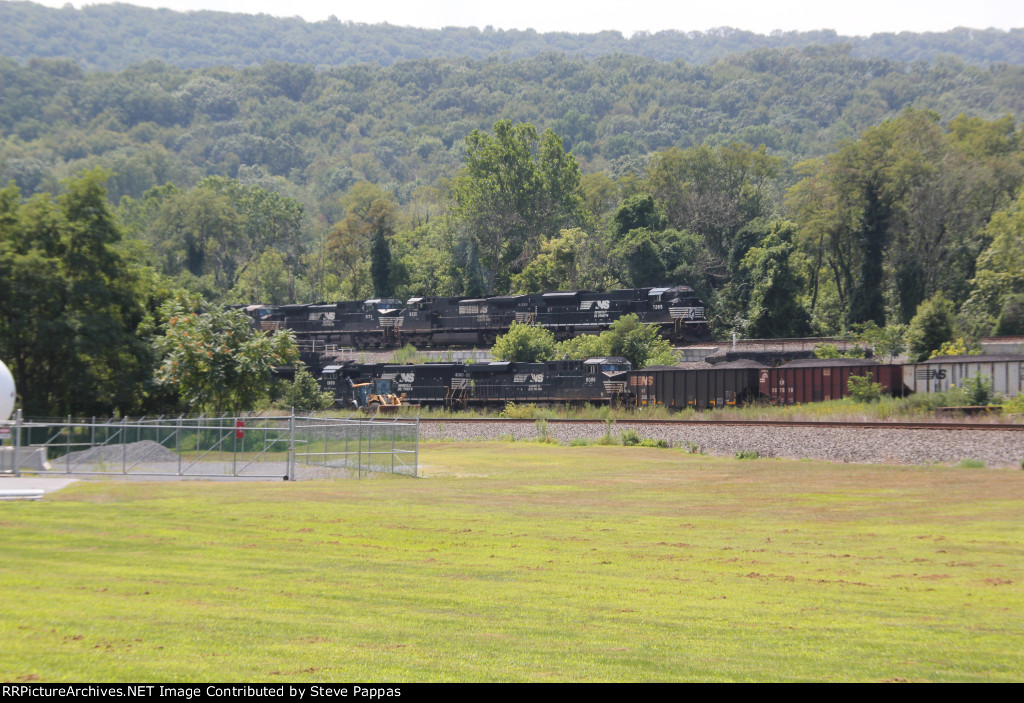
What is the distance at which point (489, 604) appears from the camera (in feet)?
41.2

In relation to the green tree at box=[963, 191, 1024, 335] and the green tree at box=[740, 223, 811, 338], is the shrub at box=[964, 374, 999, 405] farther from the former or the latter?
the green tree at box=[740, 223, 811, 338]

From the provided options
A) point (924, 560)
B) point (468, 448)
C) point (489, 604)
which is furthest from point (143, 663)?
point (468, 448)

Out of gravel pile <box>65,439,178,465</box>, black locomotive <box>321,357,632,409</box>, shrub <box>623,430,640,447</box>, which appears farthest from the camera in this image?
black locomotive <box>321,357,632,409</box>

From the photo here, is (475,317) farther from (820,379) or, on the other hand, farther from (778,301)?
(820,379)

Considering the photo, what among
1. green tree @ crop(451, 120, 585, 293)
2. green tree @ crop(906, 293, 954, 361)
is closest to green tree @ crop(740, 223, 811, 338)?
green tree @ crop(906, 293, 954, 361)

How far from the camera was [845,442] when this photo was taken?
34375mm

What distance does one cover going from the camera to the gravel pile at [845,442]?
30.4 meters

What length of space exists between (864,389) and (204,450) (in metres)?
31.8

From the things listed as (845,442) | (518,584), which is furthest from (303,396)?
(518,584)

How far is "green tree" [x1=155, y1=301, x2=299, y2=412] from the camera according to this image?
45.2 m

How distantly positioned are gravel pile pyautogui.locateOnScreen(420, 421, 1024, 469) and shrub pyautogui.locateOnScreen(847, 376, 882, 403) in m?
9.49

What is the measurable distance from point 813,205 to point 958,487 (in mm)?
63485

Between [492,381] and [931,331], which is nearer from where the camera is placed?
[931,331]

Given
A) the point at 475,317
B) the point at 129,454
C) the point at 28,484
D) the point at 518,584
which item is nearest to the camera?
the point at 518,584
